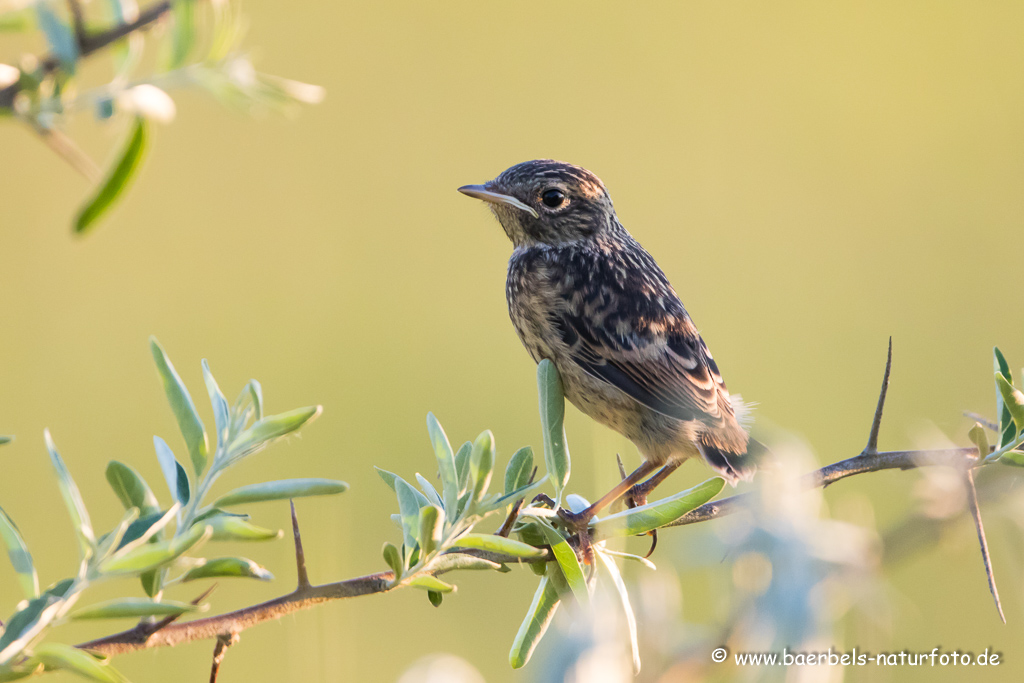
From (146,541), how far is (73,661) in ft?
0.63

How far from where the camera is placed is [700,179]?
419 inches

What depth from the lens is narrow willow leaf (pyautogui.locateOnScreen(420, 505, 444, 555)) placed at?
1573 millimetres

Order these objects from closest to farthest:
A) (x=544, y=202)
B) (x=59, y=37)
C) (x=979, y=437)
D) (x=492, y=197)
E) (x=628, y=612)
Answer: (x=59, y=37) → (x=628, y=612) → (x=979, y=437) → (x=492, y=197) → (x=544, y=202)

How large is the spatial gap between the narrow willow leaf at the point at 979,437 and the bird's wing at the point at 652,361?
4.86ft

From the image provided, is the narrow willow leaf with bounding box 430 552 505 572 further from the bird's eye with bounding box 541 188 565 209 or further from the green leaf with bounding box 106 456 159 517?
the bird's eye with bounding box 541 188 565 209

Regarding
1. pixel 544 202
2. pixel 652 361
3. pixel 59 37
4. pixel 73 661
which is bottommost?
pixel 73 661

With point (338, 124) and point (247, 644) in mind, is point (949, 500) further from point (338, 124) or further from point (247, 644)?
point (338, 124)

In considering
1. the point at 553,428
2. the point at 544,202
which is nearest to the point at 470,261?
the point at 544,202

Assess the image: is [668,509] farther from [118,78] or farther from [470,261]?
[470,261]

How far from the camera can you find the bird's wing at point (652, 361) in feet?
11.9

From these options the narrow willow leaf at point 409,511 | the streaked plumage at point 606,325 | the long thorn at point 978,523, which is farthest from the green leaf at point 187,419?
the streaked plumage at point 606,325

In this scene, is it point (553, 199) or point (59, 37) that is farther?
point (553, 199)

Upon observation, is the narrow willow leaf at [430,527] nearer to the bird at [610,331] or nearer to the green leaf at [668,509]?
the green leaf at [668,509]

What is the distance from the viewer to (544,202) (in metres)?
4.48
